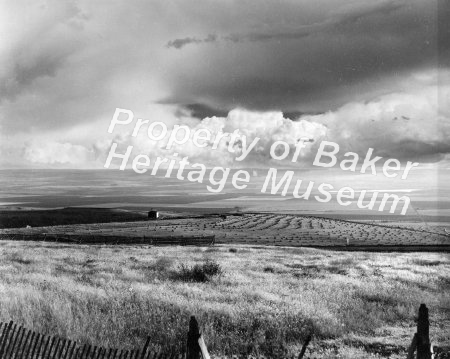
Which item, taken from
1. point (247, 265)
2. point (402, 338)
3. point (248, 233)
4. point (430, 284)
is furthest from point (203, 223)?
point (402, 338)

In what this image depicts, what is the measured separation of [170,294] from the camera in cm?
1619

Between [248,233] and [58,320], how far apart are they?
70.9 m

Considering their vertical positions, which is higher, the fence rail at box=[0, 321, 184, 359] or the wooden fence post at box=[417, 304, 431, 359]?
the wooden fence post at box=[417, 304, 431, 359]

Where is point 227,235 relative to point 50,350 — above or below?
above

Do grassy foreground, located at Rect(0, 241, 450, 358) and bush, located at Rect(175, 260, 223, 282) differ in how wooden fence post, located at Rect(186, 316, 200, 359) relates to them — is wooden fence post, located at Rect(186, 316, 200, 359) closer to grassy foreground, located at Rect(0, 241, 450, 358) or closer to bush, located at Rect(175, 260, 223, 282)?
grassy foreground, located at Rect(0, 241, 450, 358)

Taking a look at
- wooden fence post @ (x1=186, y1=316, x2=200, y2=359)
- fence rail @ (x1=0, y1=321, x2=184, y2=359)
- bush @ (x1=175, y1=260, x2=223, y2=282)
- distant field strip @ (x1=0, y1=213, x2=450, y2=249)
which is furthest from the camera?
distant field strip @ (x1=0, y1=213, x2=450, y2=249)

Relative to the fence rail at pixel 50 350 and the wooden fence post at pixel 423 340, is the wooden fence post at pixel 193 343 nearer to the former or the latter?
the fence rail at pixel 50 350

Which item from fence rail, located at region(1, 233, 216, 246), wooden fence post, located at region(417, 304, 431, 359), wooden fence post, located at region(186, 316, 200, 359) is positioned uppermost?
wooden fence post, located at region(417, 304, 431, 359)

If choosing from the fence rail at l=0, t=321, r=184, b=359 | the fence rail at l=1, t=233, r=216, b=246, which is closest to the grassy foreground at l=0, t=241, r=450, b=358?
the fence rail at l=0, t=321, r=184, b=359

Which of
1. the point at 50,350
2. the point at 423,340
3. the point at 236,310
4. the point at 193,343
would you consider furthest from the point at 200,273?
the point at 423,340

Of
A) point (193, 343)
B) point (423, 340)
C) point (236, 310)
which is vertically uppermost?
point (423, 340)

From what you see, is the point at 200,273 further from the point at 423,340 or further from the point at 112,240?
the point at 112,240

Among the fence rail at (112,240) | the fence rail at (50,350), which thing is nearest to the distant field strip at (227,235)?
the fence rail at (112,240)

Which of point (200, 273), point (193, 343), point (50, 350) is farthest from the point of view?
point (200, 273)
